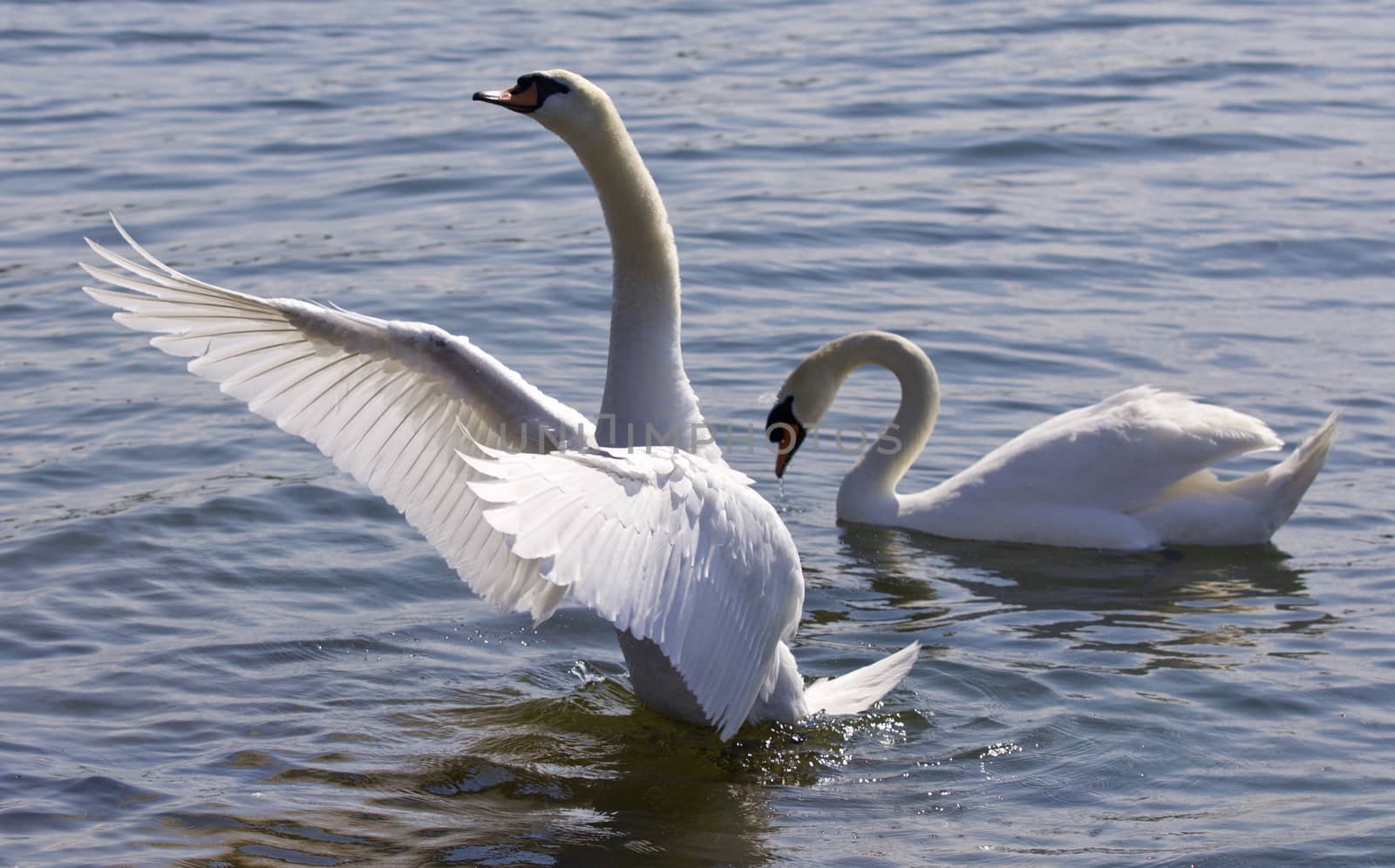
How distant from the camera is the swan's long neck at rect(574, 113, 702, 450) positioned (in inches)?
204

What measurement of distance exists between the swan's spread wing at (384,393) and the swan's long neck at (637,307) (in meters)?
0.24

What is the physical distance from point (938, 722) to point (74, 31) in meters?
13.5

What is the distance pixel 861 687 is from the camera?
5.76 meters

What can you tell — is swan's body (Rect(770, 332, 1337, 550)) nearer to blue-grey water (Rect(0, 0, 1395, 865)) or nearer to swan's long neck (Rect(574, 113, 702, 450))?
blue-grey water (Rect(0, 0, 1395, 865))

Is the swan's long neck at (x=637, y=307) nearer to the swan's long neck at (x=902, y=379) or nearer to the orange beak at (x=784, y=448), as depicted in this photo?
the orange beak at (x=784, y=448)

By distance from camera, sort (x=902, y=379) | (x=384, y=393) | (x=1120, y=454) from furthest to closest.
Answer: (x=902, y=379) → (x=1120, y=454) → (x=384, y=393)

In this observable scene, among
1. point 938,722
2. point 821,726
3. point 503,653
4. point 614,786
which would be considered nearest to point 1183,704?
point 938,722

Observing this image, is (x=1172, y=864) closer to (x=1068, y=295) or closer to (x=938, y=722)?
(x=938, y=722)

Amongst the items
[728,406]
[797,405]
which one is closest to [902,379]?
[797,405]

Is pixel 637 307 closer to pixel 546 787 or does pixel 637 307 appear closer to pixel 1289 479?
pixel 546 787

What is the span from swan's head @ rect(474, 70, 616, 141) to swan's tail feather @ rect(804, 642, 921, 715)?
1860 mm

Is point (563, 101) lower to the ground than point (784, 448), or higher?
higher

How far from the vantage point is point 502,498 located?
4.07 meters

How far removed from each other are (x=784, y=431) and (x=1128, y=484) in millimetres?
1501
